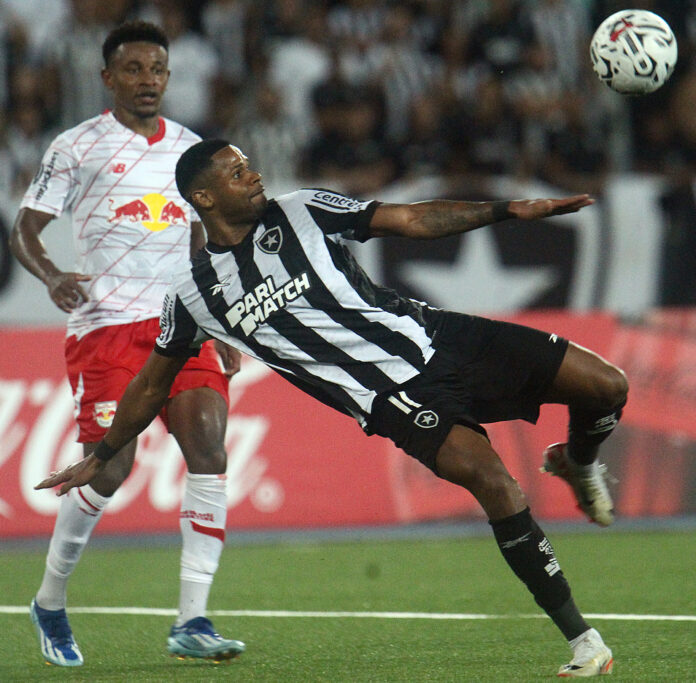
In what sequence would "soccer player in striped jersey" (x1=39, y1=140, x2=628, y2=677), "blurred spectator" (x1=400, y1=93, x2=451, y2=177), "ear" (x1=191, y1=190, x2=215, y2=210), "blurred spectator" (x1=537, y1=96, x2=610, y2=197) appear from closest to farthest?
"soccer player in striped jersey" (x1=39, y1=140, x2=628, y2=677) → "ear" (x1=191, y1=190, x2=215, y2=210) → "blurred spectator" (x1=537, y1=96, x2=610, y2=197) → "blurred spectator" (x1=400, y1=93, x2=451, y2=177)

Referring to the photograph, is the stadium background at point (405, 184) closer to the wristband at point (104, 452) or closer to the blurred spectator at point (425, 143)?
the blurred spectator at point (425, 143)

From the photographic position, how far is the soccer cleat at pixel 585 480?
18.5ft

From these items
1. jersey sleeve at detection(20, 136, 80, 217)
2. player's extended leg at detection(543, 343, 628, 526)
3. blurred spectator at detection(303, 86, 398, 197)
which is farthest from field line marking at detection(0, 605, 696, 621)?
blurred spectator at detection(303, 86, 398, 197)

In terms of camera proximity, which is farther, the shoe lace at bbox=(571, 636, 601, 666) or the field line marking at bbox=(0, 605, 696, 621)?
the field line marking at bbox=(0, 605, 696, 621)

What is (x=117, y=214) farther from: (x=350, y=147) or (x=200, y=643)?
(x=350, y=147)

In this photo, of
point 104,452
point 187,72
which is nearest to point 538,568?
point 104,452

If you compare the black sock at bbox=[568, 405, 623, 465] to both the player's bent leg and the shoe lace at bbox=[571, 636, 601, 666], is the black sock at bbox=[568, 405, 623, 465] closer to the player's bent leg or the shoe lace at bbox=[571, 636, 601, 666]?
the player's bent leg

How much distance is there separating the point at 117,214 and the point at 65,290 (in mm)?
512

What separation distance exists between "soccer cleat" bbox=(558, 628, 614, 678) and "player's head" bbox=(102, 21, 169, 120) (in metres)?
3.00

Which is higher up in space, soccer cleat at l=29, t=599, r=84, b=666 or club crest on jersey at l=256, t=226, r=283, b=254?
club crest on jersey at l=256, t=226, r=283, b=254

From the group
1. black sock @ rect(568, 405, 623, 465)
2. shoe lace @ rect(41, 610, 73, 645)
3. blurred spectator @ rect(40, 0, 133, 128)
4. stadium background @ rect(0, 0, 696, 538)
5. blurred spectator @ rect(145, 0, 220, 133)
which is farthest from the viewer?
blurred spectator @ rect(145, 0, 220, 133)

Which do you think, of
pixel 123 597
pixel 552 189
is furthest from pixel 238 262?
pixel 552 189

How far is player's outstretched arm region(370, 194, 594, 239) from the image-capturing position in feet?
14.6

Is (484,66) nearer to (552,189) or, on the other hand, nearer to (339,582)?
(552,189)
